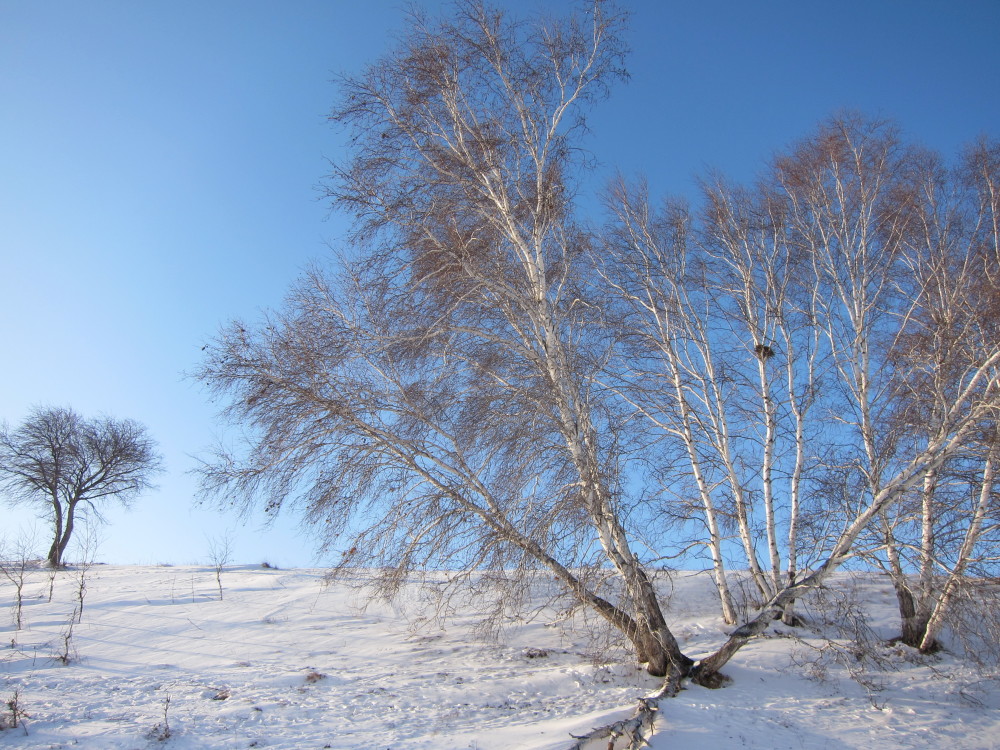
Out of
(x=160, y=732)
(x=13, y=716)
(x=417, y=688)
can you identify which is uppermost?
(x=13, y=716)

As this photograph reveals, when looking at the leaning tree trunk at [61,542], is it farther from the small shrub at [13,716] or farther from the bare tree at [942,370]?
the bare tree at [942,370]

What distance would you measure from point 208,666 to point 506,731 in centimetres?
497

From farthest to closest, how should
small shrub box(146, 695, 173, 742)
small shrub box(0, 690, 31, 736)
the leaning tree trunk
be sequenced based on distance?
the leaning tree trunk < small shrub box(0, 690, 31, 736) < small shrub box(146, 695, 173, 742)

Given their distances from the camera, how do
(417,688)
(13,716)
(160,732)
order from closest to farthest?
(160,732) → (13,716) → (417,688)

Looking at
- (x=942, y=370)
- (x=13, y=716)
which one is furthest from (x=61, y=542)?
(x=942, y=370)

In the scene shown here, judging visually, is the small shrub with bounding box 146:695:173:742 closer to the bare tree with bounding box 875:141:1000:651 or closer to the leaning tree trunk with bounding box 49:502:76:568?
the bare tree with bounding box 875:141:1000:651

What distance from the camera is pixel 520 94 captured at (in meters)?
9.53

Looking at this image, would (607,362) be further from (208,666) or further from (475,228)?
(208,666)

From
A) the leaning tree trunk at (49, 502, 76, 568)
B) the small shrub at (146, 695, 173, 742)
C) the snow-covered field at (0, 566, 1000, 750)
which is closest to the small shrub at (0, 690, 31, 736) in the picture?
the snow-covered field at (0, 566, 1000, 750)

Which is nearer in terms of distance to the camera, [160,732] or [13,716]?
[160,732]

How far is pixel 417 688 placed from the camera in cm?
820

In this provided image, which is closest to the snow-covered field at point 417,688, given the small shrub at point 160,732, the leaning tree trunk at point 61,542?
the small shrub at point 160,732

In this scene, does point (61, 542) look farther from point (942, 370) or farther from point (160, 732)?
point (942, 370)

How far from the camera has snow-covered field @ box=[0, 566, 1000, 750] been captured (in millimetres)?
6820
